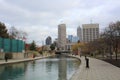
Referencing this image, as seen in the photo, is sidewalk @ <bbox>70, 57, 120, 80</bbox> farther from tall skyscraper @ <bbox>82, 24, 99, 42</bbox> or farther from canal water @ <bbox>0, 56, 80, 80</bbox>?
tall skyscraper @ <bbox>82, 24, 99, 42</bbox>

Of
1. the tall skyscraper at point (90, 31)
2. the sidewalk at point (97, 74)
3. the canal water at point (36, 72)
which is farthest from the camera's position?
the tall skyscraper at point (90, 31)

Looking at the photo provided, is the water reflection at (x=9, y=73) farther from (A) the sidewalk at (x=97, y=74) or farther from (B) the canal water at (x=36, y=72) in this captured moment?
(A) the sidewalk at (x=97, y=74)

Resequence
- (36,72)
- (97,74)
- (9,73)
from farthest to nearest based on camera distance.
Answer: (36,72) < (9,73) < (97,74)

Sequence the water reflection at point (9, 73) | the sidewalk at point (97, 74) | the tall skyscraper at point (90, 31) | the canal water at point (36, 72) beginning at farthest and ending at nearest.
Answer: the tall skyscraper at point (90, 31), the water reflection at point (9, 73), the canal water at point (36, 72), the sidewalk at point (97, 74)

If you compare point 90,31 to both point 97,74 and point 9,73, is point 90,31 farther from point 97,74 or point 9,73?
point 97,74

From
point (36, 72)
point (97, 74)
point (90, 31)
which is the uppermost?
point (90, 31)

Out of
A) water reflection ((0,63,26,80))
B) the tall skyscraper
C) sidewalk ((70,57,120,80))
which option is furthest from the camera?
the tall skyscraper

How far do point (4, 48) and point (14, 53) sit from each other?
190 inches

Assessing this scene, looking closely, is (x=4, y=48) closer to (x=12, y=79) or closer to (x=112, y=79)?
(x=12, y=79)

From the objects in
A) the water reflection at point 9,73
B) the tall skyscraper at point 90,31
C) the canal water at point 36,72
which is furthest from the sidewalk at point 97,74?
the tall skyscraper at point 90,31

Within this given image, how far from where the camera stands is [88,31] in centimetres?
19062

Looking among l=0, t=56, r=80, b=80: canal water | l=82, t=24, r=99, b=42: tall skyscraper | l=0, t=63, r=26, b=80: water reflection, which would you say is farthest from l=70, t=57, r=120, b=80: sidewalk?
l=82, t=24, r=99, b=42: tall skyscraper

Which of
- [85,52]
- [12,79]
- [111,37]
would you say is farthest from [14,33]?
[12,79]

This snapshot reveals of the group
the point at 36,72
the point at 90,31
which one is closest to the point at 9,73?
the point at 36,72
